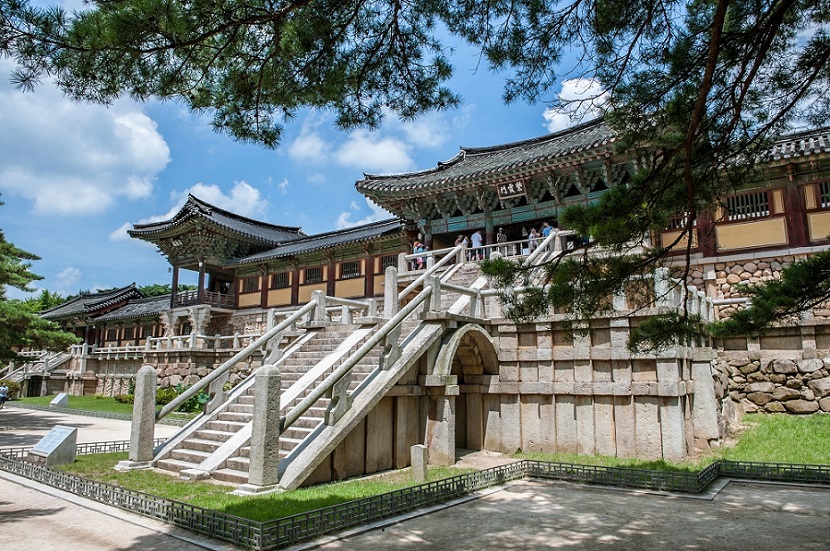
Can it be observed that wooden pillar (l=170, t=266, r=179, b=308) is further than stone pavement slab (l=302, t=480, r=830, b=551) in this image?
Yes

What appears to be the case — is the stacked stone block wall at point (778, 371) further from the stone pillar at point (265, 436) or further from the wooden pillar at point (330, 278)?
the wooden pillar at point (330, 278)

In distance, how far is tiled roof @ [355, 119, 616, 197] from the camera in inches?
727

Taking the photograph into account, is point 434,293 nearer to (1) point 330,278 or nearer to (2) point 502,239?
(2) point 502,239

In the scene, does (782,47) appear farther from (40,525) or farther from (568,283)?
(40,525)

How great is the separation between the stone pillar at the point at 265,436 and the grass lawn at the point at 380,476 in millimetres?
322

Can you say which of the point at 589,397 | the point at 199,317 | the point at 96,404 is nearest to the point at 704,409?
the point at 589,397

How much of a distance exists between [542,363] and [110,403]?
24.3 m

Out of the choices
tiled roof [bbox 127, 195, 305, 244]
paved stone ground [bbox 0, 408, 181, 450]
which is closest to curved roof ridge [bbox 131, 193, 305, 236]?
tiled roof [bbox 127, 195, 305, 244]

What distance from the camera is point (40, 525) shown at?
267 inches

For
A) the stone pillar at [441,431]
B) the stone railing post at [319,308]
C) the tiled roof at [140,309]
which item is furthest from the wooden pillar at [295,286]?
the stone pillar at [441,431]

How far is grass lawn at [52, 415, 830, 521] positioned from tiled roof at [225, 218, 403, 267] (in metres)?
16.8

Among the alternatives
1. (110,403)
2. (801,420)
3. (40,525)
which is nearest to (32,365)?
(110,403)

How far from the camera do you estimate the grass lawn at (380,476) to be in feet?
24.6

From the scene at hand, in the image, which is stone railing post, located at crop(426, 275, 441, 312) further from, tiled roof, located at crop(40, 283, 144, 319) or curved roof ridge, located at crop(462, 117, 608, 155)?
tiled roof, located at crop(40, 283, 144, 319)
